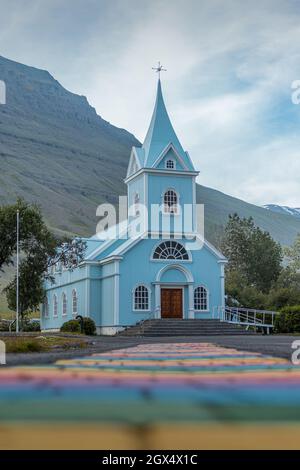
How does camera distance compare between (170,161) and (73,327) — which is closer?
(73,327)

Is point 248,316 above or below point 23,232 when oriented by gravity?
below

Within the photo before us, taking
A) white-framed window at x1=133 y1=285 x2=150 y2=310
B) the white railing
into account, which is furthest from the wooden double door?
the white railing

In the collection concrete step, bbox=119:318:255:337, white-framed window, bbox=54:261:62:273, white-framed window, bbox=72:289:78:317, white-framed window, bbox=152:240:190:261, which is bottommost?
concrete step, bbox=119:318:255:337

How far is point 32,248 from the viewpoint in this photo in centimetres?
3562

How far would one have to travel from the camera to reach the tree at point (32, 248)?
3375 cm

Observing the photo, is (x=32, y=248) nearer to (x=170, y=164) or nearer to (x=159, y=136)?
(x=170, y=164)

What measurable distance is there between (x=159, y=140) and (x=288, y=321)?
1187 cm

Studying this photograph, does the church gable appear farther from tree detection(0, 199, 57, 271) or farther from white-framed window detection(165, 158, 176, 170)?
tree detection(0, 199, 57, 271)

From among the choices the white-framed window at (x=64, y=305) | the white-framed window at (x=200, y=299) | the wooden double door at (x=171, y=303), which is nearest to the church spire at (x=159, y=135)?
the wooden double door at (x=171, y=303)

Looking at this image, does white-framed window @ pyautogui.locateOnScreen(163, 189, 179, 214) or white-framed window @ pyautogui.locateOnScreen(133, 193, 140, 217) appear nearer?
white-framed window @ pyautogui.locateOnScreen(163, 189, 179, 214)

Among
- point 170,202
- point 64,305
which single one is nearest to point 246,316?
point 170,202

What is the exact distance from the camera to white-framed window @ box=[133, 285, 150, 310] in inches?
1304

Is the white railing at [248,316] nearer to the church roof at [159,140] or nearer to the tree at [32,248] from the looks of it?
the church roof at [159,140]

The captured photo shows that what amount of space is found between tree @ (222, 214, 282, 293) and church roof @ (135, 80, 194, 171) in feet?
87.0
